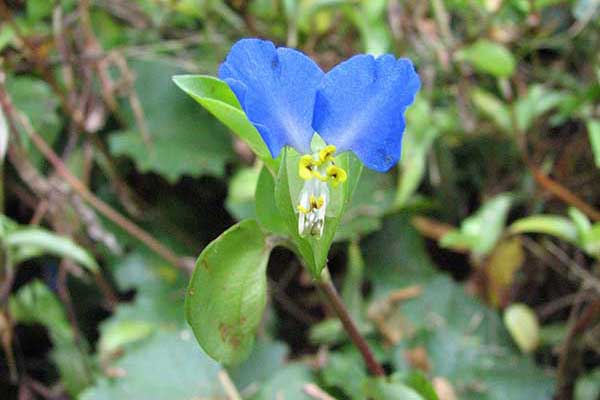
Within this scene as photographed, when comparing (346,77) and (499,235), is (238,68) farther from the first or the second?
(499,235)

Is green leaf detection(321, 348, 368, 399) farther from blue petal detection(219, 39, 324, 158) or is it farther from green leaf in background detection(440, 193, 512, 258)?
blue petal detection(219, 39, 324, 158)

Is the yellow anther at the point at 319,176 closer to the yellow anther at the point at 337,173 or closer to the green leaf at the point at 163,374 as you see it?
the yellow anther at the point at 337,173

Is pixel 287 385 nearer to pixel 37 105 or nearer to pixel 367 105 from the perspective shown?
pixel 367 105

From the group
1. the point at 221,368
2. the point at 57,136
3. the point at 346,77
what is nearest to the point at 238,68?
the point at 346,77

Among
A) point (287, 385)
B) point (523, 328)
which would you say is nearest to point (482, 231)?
point (523, 328)

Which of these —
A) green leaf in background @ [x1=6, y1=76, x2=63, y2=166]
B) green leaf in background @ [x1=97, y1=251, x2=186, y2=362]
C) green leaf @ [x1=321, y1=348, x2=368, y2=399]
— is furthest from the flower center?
green leaf in background @ [x1=6, y1=76, x2=63, y2=166]

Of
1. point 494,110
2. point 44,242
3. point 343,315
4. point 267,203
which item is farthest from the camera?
point 494,110
